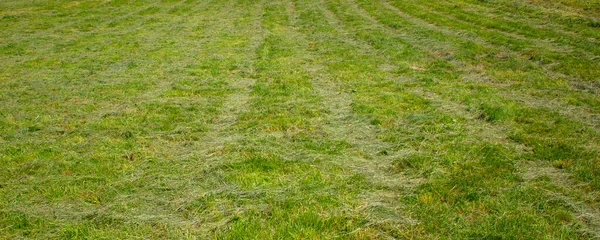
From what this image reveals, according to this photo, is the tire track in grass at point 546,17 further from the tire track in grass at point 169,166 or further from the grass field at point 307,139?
the tire track in grass at point 169,166

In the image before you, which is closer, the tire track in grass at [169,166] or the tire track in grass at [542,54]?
the tire track in grass at [169,166]

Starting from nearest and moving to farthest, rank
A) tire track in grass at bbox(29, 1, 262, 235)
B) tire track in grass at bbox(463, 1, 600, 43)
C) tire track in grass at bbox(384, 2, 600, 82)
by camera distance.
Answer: tire track in grass at bbox(29, 1, 262, 235), tire track in grass at bbox(384, 2, 600, 82), tire track in grass at bbox(463, 1, 600, 43)

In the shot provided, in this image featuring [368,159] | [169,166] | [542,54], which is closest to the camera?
[169,166]

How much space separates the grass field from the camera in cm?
420

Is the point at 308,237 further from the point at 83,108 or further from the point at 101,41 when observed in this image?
the point at 101,41

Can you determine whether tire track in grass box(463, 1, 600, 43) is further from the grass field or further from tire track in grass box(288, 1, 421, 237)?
tire track in grass box(288, 1, 421, 237)

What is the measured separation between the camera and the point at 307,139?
6168 mm

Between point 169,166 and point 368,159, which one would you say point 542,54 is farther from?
point 169,166

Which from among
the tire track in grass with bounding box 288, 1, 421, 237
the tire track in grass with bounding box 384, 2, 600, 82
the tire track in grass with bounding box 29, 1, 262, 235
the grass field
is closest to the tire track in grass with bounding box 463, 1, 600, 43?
the grass field

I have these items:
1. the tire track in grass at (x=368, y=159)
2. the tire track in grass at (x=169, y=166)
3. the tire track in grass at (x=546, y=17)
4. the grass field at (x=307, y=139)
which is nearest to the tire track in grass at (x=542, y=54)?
the grass field at (x=307, y=139)

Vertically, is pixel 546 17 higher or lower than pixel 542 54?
lower

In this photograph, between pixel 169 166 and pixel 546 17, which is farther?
pixel 546 17

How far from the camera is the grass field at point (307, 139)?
165 inches

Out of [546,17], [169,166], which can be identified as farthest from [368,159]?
[546,17]
